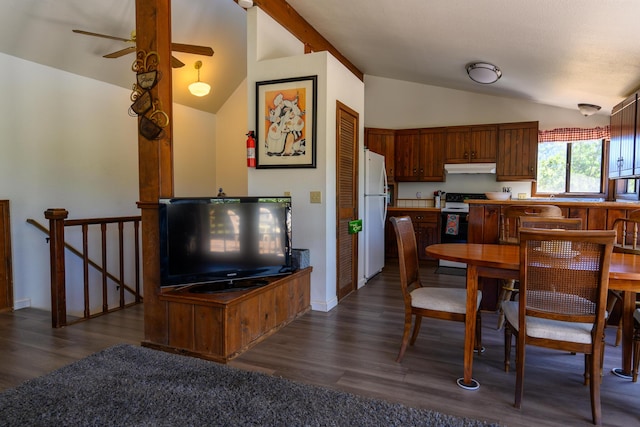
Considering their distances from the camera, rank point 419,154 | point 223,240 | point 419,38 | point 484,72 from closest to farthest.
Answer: point 223,240 < point 419,38 < point 484,72 < point 419,154

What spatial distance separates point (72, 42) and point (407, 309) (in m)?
4.27

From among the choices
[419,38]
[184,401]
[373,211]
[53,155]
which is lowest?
[184,401]

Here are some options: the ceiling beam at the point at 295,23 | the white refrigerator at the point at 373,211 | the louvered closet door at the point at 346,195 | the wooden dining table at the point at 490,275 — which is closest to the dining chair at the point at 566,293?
the wooden dining table at the point at 490,275

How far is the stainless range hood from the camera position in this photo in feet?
19.9

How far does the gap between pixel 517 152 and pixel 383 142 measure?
2.09m

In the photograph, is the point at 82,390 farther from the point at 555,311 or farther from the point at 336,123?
the point at 336,123

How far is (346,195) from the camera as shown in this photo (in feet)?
13.6

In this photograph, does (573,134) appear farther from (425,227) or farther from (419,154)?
(425,227)

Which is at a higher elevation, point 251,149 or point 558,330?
point 251,149

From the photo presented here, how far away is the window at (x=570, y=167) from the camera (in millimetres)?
5695

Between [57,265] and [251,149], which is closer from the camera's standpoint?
[57,265]

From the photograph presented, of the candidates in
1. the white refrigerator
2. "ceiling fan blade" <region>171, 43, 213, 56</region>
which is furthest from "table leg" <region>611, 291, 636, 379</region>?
"ceiling fan blade" <region>171, 43, 213, 56</region>

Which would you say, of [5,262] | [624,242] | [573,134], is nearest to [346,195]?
[624,242]

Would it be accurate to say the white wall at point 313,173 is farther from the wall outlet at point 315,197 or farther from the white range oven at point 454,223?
the white range oven at point 454,223
